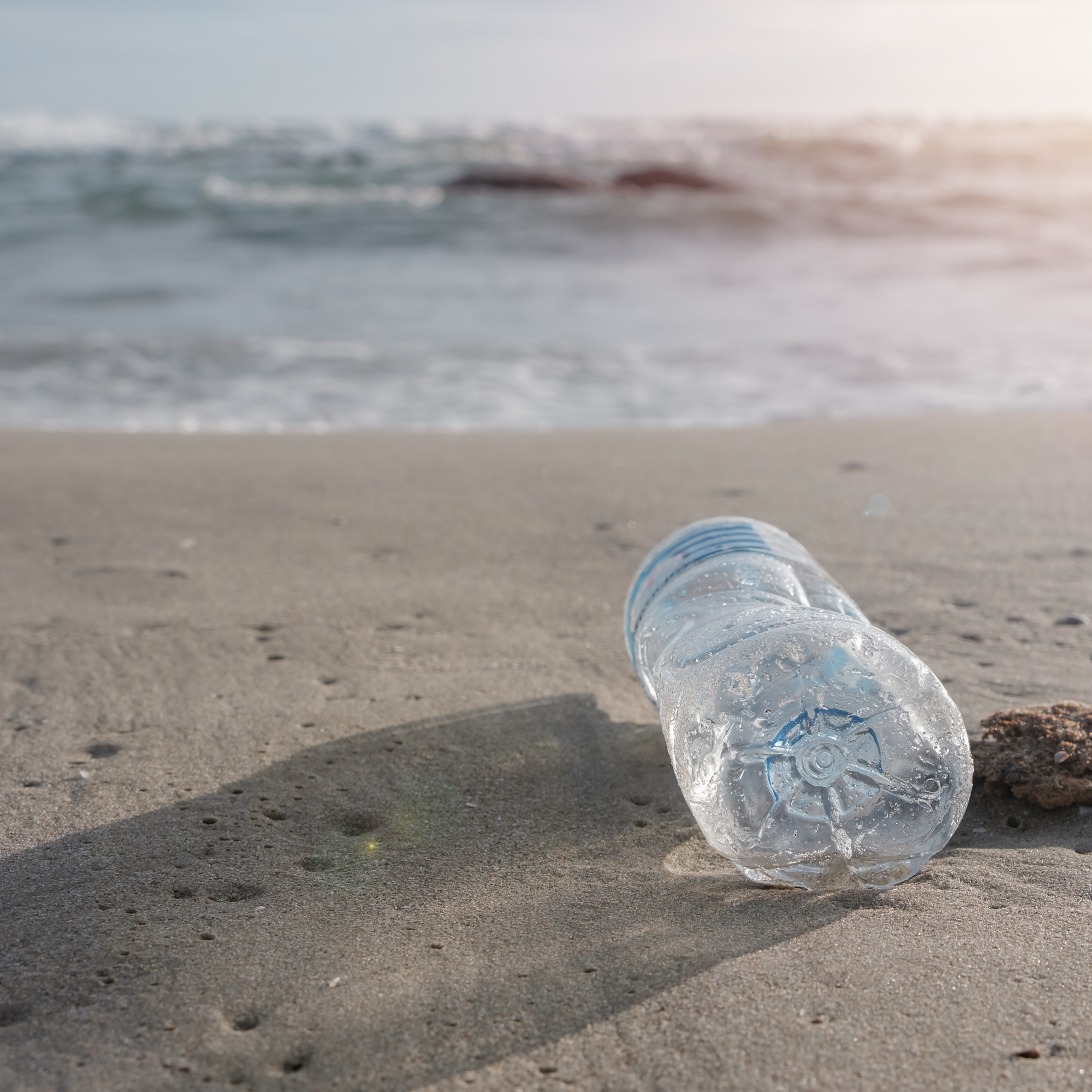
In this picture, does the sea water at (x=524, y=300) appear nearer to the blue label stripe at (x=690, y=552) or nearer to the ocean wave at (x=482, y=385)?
the ocean wave at (x=482, y=385)

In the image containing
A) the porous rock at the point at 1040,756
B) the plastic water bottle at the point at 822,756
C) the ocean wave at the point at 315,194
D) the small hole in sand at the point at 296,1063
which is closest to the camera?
the small hole in sand at the point at 296,1063

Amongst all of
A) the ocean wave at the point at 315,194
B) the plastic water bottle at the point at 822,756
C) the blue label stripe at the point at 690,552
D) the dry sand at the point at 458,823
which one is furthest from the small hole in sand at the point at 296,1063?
the ocean wave at the point at 315,194

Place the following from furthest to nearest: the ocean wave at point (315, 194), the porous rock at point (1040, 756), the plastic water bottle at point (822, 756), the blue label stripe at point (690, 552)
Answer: the ocean wave at point (315, 194) < the blue label stripe at point (690, 552) < the porous rock at point (1040, 756) < the plastic water bottle at point (822, 756)

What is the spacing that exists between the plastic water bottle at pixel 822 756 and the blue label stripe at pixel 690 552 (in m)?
0.54

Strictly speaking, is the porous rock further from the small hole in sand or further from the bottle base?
the small hole in sand

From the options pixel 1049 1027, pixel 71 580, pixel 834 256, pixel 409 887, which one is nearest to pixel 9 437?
pixel 71 580

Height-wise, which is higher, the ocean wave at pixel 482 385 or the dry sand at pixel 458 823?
the dry sand at pixel 458 823

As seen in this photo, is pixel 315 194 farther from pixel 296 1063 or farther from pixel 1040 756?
pixel 296 1063

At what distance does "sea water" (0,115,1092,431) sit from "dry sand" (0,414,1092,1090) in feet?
5.96

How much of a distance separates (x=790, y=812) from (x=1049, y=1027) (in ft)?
1.24

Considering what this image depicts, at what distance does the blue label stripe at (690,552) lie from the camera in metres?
2.05

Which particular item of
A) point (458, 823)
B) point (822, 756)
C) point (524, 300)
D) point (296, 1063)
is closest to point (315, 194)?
point (524, 300)

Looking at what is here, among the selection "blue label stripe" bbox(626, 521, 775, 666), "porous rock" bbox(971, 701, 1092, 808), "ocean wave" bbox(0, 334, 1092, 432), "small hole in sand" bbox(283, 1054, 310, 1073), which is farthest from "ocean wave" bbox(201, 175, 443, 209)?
"small hole in sand" bbox(283, 1054, 310, 1073)

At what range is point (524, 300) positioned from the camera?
847 cm
